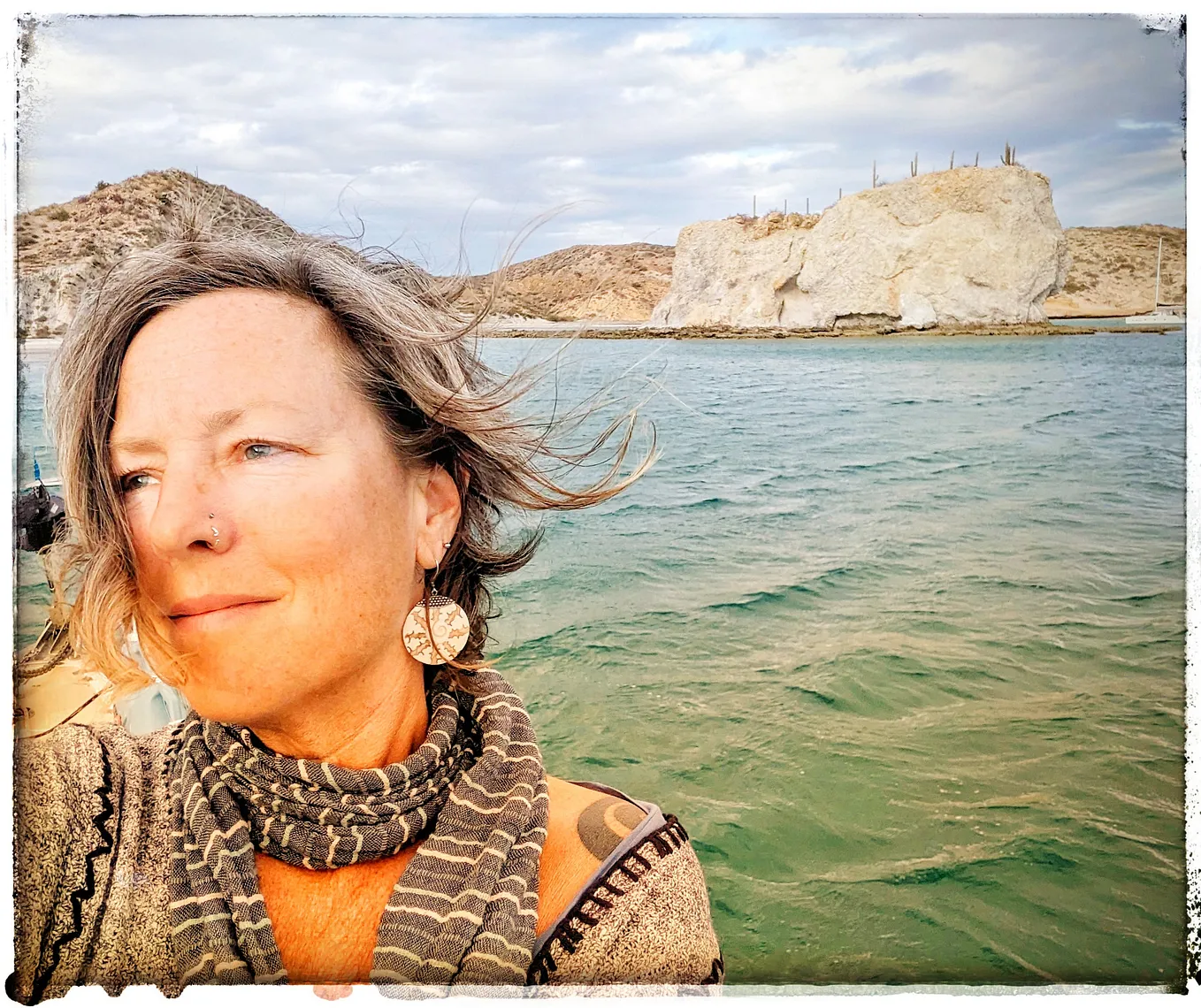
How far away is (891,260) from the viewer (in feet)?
9.20

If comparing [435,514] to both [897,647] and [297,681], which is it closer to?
[297,681]

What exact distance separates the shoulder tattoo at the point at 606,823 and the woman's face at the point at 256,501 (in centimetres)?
57

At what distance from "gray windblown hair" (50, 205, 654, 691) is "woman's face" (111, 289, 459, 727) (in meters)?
0.03

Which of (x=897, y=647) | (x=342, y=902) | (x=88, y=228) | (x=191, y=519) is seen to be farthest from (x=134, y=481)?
(x=897, y=647)

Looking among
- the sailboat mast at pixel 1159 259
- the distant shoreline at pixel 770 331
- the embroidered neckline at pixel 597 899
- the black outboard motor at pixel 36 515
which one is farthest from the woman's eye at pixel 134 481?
the sailboat mast at pixel 1159 259

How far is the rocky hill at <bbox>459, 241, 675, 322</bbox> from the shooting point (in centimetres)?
248

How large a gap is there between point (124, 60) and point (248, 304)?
35.3 inches

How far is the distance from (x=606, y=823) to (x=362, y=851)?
1.70 ft

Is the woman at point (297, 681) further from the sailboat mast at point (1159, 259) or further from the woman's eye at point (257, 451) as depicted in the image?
the sailboat mast at point (1159, 259)

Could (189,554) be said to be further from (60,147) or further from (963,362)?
(963,362)

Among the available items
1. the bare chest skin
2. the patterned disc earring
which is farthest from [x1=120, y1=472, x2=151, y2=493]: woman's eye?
the bare chest skin

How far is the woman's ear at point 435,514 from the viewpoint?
6.86 ft

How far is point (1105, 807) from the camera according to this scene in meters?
2.39

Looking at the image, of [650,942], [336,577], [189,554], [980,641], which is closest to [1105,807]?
[980,641]
